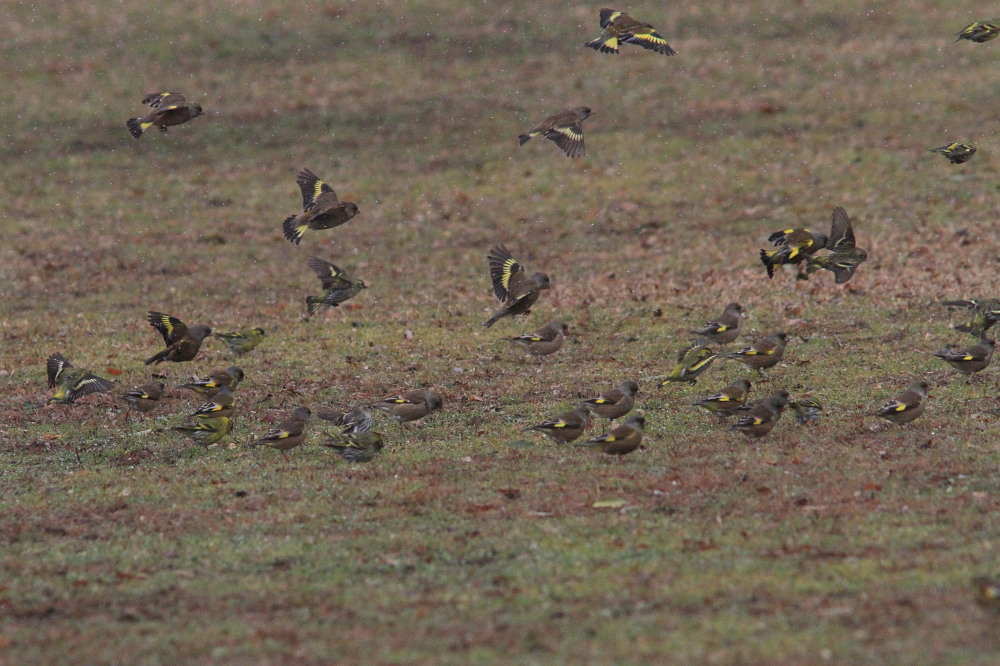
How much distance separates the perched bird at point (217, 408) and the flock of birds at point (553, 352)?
0.04 feet

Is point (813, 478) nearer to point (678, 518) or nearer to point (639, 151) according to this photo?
point (678, 518)

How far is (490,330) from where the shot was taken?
68.6ft

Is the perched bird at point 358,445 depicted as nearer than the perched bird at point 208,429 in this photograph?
Yes

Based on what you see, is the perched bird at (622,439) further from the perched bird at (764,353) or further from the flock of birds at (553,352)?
the perched bird at (764,353)

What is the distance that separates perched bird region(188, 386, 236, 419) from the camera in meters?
14.3

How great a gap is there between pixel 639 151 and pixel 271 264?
11.5 metres

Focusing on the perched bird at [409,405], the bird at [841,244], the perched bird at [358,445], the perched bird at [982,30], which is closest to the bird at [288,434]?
the perched bird at [358,445]

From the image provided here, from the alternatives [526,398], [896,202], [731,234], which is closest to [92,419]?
[526,398]

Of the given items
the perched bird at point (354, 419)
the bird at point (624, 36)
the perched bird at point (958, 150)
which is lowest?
the perched bird at point (354, 419)

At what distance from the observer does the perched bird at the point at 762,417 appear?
13359 mm

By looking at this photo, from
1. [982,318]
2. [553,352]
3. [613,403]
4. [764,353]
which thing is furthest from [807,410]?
[553,352]

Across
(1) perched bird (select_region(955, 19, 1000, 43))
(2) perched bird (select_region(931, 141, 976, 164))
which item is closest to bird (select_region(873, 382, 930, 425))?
(2) perched bird (select_region(931, 141, 976, 164))

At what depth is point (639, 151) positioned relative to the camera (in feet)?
108

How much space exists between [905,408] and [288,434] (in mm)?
7213
